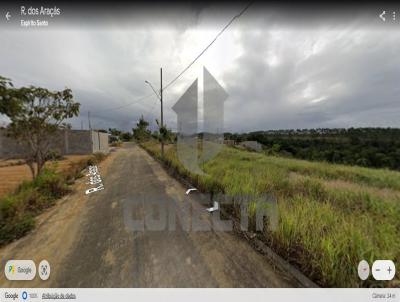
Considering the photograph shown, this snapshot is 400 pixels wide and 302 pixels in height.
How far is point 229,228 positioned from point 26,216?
3559 mm

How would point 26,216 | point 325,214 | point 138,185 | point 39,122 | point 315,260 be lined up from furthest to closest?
point 138,185 → point 39,122 → point 26,216 → point 325,214 → point 315,260

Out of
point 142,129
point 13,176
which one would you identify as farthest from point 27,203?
point 142,129

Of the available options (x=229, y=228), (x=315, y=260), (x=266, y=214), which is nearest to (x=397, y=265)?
(x=315, y=260)

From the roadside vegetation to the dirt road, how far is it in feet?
0.60

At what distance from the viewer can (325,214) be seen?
2.34 metres

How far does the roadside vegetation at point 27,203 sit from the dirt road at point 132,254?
7.2 inches

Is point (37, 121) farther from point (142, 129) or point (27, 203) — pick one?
point (142, 129)

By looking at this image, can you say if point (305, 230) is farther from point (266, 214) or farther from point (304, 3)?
point (304, 3)

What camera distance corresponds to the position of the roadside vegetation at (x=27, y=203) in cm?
259

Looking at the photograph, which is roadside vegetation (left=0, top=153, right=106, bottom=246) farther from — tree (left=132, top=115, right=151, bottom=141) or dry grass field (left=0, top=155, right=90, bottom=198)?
tree (left=132, top=115, right=151, bottom=141)

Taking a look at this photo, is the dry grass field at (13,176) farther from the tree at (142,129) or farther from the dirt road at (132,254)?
the tree at (142,129)

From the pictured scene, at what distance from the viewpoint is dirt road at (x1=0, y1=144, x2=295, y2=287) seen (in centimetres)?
165

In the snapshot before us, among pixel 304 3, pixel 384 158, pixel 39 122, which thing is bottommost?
pixel 384 158

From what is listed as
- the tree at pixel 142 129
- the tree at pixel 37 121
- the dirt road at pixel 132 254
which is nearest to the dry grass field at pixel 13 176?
the tree at pixel 37 121
